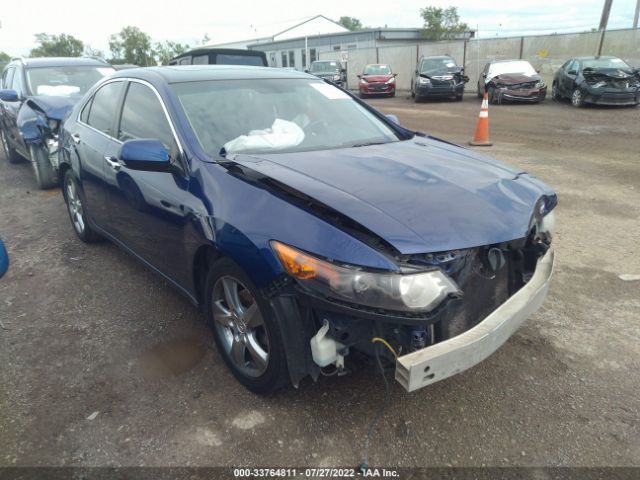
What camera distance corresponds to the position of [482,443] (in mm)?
2262

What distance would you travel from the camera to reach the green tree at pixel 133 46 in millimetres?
57938

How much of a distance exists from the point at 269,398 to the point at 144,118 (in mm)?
2034

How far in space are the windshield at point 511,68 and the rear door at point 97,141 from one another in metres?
15.2

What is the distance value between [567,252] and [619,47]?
60.9 feet

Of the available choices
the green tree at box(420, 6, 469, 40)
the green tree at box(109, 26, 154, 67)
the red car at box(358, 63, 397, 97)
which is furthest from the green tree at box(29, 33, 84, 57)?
the red car at box(358, 63, 397, 97)

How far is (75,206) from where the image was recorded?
476 centimetres

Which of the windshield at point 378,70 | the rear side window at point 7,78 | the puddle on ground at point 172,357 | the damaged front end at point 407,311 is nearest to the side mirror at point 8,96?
the rear side window at point 7,78

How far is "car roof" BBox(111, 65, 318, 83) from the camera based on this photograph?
3270 mm

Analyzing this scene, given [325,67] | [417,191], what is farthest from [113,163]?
[325,67]

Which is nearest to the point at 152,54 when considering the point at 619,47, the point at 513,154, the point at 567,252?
the point at 619,47

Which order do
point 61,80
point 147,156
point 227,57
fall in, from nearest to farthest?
point 147,156, point 61,80, point 227,57

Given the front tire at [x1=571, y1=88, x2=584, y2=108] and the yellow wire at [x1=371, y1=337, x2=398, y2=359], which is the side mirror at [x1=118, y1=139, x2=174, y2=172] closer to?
the yellow wire at [x1=371, y1=337, x2=398, y2=359]

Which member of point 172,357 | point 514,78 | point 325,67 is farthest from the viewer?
point 325,67

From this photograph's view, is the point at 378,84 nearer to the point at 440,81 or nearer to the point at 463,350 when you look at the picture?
the point at 440,81
